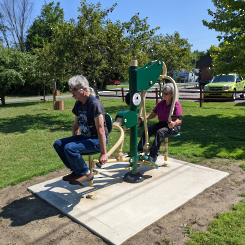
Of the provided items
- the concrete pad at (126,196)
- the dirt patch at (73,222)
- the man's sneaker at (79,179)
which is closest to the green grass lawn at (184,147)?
the dirt patch at (73,222)

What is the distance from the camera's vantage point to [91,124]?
3.32 metres

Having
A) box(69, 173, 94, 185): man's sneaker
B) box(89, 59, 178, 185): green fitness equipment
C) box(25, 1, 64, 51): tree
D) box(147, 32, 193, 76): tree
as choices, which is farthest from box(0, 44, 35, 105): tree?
box(25, 1, 64, 51): tree

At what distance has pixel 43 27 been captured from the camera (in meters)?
40.9

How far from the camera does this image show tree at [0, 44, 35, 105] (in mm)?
15477

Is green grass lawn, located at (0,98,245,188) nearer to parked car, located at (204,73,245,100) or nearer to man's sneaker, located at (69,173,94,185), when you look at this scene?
man's sneaker, located at (69,173,94,185)

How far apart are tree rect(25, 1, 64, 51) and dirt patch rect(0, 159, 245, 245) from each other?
125ft

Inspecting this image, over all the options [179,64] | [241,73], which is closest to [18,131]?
[241,73]

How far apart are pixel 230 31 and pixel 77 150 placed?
25.4 feet

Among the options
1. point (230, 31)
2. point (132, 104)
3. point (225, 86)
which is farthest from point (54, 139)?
point (225, 86)

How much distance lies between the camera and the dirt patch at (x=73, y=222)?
267cm

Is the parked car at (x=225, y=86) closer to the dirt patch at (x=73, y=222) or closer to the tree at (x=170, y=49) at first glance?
the tree at (x=170, y=49)

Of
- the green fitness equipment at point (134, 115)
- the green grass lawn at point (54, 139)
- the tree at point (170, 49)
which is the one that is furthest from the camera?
the tree at point (170, 49)

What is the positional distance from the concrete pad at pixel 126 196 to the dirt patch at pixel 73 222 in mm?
83

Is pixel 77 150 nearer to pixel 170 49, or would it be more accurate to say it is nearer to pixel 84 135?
pixel 84 135
